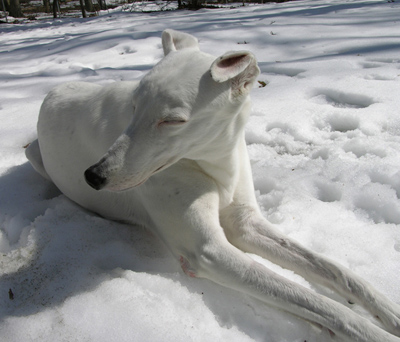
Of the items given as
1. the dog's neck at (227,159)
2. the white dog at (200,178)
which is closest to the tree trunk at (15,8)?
the white dog at (200,178)

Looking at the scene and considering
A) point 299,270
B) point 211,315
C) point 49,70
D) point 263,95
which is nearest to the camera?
point 211,315

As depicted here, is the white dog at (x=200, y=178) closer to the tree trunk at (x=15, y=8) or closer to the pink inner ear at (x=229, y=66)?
the pink inner ear at (x=229, y=66)

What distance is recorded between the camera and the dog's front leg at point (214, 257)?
5.49 feet

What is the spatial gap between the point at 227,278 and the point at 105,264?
0.69 metres

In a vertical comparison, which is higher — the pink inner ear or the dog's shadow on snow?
the pink inner ear

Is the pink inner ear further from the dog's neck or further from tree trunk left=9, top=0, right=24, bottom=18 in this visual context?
tree trunk left=9, top=0, right=24, bottom=18

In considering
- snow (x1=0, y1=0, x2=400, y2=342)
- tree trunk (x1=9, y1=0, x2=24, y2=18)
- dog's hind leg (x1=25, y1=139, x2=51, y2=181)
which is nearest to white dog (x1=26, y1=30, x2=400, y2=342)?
snow (x1=0, y1=0, x2=400, y2=342)

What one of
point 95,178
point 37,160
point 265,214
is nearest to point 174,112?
point 95,178

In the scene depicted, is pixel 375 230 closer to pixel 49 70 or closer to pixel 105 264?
pixel 105 264

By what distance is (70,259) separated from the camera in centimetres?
210

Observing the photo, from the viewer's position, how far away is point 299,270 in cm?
201

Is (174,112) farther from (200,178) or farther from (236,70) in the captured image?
(200,178)

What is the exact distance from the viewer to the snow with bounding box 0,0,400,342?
1.70 m

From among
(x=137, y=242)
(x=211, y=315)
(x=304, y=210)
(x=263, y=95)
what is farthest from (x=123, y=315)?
(x=263, y=95)
